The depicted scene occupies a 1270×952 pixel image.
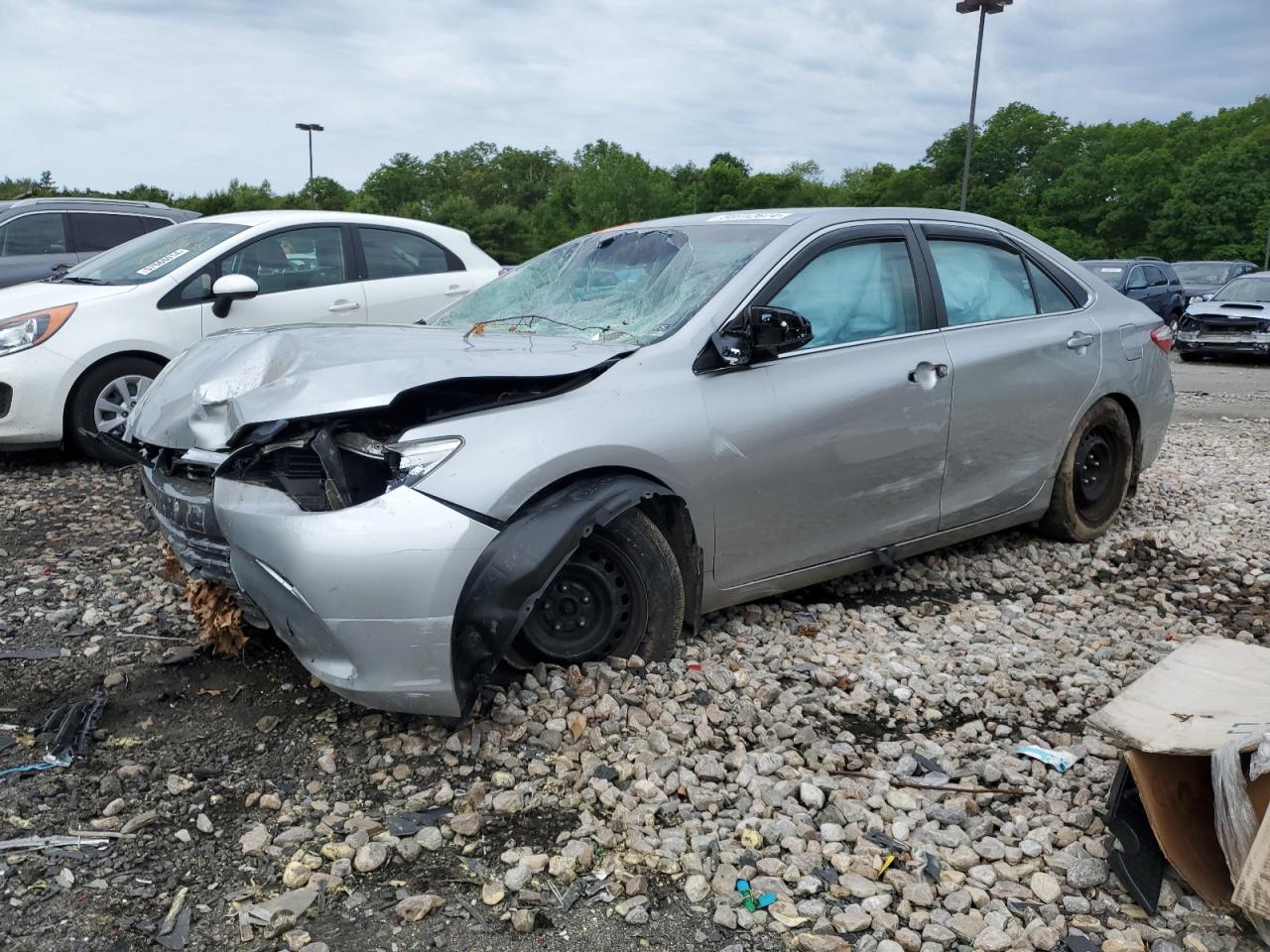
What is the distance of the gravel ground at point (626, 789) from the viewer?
243 centimetres

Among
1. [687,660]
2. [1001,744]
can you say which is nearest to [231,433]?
[687,660]

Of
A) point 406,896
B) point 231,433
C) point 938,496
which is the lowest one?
point 406,896

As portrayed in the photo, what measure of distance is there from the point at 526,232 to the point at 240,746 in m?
56.6

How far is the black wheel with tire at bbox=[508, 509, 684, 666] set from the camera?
333 cm

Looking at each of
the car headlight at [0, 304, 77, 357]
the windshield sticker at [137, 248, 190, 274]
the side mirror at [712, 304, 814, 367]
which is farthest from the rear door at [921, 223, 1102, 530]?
the car headlight at [0, 304, 77, 357]

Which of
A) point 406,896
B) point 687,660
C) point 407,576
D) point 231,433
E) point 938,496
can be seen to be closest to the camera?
point 406,896

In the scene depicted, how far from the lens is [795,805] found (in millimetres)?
2885

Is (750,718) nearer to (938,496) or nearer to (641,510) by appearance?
(641,510)

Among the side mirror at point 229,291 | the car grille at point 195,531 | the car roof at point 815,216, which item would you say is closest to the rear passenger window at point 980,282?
the car roof at point 815,216

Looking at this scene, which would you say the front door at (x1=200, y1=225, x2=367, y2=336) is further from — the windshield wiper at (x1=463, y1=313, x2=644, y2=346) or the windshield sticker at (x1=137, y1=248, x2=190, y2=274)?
the windshield wiper at (x1=463, y1=313, x2=644, y2=346)

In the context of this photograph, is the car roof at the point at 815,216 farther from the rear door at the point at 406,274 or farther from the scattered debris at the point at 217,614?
the rear door at the point at 406,274

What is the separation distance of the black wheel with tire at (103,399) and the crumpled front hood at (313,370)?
10.4 feet

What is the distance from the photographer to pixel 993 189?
61.8m

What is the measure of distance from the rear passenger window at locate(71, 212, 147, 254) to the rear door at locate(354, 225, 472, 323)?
4.27 m
